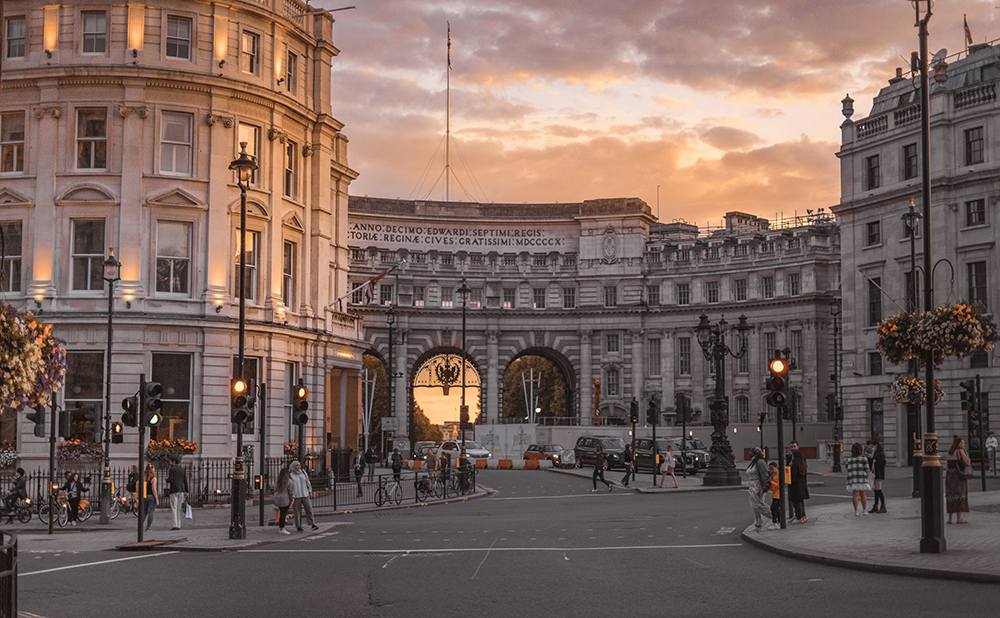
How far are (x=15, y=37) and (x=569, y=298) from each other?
61.7 meters

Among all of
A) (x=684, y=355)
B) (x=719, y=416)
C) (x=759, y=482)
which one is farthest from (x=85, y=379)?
(x=684, y=355)

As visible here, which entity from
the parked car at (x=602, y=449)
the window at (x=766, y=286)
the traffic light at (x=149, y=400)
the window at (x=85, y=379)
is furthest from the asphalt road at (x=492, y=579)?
the window at (x=766, y=286)

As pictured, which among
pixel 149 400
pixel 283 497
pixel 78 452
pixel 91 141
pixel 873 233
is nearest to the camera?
pixel 149 400

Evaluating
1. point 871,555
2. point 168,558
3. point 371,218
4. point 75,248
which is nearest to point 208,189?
point 75,248

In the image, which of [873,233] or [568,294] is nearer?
[873,233]

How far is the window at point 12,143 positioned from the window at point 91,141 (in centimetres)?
217

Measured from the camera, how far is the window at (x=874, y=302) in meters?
62.5

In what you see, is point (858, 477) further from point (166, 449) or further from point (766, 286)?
point (766, 286)

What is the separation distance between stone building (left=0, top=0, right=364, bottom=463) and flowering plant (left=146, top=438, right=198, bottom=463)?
84cm

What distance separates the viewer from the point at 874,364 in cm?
6272

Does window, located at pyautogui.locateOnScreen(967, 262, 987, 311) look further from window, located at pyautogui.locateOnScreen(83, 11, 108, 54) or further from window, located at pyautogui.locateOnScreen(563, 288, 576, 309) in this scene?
window, located at pyautogui.locateOnScreen(83, 11, 108, 54)

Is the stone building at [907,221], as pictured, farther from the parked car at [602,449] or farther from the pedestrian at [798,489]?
the pedestrian at [798,489]

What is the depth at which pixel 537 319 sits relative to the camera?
96.1m

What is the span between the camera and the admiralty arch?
91812mm
